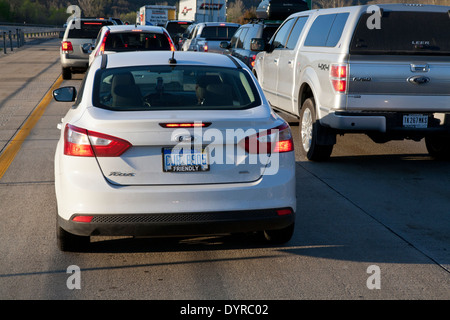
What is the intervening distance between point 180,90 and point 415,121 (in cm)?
378

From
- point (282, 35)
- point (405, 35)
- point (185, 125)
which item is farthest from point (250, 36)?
point (185, 125)

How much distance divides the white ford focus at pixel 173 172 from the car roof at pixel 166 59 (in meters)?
0.82

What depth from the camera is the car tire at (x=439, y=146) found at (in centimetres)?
1005

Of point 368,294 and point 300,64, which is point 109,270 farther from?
point 300,64

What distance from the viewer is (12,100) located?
657 inches

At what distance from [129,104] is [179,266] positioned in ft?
4.34

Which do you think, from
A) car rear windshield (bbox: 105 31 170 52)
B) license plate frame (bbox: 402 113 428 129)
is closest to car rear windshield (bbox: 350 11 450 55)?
license plate frame (bbox: 402 113 428 129)

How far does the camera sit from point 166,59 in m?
6.36

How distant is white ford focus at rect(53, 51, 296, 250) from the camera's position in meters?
5.13

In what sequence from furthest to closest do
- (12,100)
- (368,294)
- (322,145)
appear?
(12,100)
(322,145)
(368,294)

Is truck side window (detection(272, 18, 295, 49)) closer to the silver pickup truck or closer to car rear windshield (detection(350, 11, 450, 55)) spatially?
the silver pickup truck

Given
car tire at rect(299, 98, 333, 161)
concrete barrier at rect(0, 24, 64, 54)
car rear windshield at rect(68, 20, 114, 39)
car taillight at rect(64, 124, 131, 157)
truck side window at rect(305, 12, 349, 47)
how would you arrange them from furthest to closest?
concrete barrier at rect(0, 24, 64, 54), car rear windshield at rect(68, 20, 114, 39), car tire at rect(299, 98, 333, 161), truck side window at rect(305, 12, 349, 47), car taillight at rect(64, 124, 131, 157)

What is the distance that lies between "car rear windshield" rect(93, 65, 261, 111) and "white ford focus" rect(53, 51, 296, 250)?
7.4 inches
